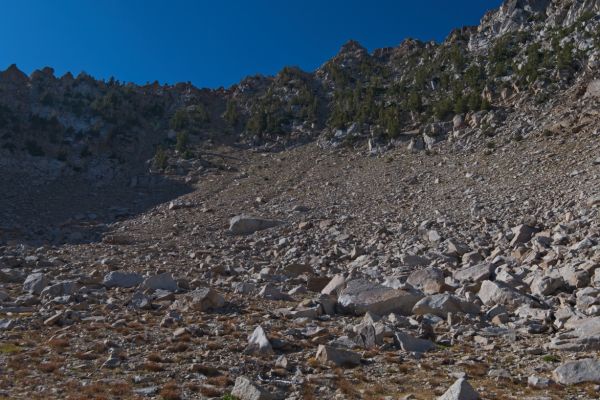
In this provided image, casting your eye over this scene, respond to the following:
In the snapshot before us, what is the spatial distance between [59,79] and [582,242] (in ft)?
188

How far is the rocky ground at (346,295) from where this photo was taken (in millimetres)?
8398

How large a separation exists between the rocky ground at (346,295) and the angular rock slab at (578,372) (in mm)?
24

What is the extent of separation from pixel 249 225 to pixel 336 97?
109 feet

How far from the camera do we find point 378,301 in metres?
12.6

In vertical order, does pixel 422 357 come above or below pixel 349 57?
below

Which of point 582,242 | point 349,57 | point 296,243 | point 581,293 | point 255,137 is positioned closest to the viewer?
point 581,293

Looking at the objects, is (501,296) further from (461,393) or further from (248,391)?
(248,391)

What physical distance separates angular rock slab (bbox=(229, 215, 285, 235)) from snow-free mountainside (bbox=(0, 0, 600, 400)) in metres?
0.12

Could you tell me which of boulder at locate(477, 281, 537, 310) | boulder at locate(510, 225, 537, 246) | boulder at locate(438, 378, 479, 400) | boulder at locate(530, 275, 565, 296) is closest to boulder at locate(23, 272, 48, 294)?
boulder at locate(477, 281, 537, 310)

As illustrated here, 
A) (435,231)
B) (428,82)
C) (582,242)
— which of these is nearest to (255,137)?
(428,82)

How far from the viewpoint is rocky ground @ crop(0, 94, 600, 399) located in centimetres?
840

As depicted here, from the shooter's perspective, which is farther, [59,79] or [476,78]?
[59,79]

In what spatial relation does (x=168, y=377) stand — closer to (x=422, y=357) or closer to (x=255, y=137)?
(x=422, y=357)

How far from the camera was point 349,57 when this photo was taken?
67750 millimetres
